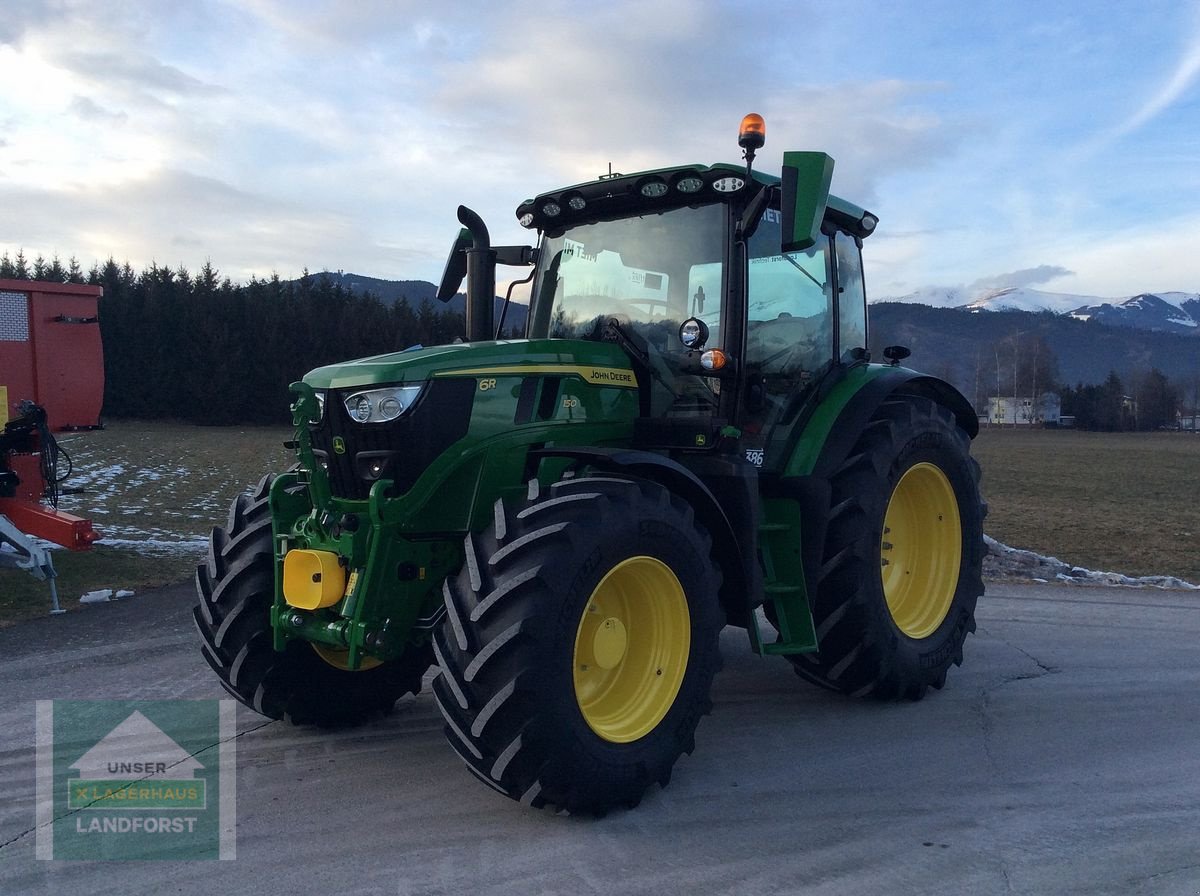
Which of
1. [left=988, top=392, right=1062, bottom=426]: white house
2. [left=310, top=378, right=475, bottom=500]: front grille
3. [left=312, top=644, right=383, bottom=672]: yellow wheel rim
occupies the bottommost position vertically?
[left=988, top=392, right=1062, bottom=426]: white house

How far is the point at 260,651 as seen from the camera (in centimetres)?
459

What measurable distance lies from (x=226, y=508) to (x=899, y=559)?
11.4 meters

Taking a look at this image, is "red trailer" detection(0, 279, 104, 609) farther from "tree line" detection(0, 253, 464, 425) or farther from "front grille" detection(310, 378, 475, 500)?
"tree line" detection(0, 253, 464, 425)

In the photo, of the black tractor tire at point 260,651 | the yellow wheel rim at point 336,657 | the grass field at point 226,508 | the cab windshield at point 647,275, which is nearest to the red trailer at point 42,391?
the grass field at point 226,508

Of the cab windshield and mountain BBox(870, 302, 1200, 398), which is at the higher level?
mountain BBox(870, 302, 1200, 398)

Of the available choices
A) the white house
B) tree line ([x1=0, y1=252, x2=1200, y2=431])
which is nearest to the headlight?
tree line ([x1=0, y1=252, x2=1200, y2=431])

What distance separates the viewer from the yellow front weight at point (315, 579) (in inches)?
159

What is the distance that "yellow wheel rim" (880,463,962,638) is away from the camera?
5.86 meters

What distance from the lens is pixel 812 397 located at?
5.52 metres

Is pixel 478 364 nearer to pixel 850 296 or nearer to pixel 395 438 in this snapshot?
pixel 395 438

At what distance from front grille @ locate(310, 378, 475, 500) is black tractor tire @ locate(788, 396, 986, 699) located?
207 cm

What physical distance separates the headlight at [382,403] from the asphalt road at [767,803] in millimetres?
1553

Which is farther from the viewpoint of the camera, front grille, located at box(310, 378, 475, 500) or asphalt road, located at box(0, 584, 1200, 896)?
front grille, located at box(310, 378, 475, 500)

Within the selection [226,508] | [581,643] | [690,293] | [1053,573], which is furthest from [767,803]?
[226,508]
